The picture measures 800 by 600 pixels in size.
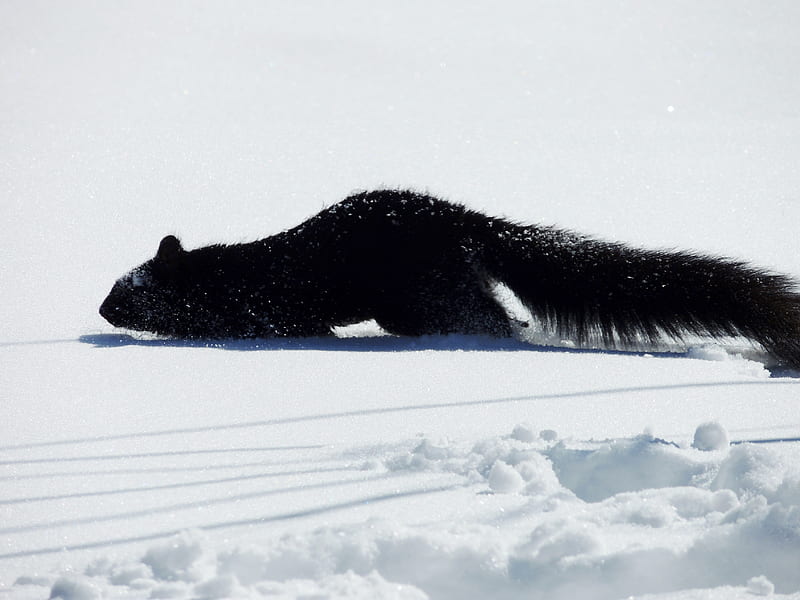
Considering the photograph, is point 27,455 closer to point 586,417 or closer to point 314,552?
point 314,552

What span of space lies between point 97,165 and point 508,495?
9908mm

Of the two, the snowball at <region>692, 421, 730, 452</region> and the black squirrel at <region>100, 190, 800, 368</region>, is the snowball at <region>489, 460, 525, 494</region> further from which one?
the black squirrel at <region>100, 190, 800, 368</region>

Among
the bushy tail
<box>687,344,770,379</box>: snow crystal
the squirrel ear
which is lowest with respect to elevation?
<box>687,344,770,379</box>: snow crystal

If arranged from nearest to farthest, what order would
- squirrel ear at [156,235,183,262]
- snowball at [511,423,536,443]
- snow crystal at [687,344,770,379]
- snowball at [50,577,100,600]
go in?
snowball at [50,577,100,600]
snowball at [511,423,536,443]
snow crystal at [687,344,770,379]
squirrel ear at [156,235,183,262]

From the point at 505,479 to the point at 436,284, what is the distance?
2866mm

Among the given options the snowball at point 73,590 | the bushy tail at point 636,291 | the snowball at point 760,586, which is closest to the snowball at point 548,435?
the snowball at point 760,586

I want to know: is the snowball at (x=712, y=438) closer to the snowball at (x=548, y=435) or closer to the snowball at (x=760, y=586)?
the snowball at (x=548, y=435)

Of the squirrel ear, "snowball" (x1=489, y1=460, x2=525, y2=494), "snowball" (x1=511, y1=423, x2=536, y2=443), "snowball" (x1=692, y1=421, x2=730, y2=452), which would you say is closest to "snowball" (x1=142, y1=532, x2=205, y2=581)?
"snowball" (x1=489, y1=460, x2=525, y2=494)

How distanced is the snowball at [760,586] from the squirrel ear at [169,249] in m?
4.49

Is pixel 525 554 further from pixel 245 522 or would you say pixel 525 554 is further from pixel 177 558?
pixel 177 558

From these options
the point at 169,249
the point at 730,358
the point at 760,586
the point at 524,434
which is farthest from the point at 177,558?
the point at 169,249

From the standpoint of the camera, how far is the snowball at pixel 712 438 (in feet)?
8.45

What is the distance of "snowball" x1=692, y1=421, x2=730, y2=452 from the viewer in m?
2.57

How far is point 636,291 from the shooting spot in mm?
4949
